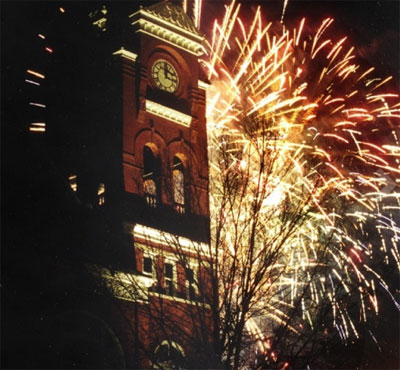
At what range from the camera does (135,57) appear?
33.5 meters

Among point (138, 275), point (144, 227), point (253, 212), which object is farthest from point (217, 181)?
point (253, 212)

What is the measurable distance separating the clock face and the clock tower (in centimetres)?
5

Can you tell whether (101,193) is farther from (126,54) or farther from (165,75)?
(165,75)

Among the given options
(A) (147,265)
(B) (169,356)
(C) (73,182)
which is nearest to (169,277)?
(A) (147,265)

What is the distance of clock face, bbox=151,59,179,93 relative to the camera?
113 ft

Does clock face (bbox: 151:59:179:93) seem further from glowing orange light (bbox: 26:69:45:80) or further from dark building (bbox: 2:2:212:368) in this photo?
glowing orange light (bbox: 26:69:45:80)

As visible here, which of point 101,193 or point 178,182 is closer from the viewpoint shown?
point 101,193

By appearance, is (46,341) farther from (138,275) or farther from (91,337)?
(138,275)

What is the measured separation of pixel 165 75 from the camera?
34.8 meters

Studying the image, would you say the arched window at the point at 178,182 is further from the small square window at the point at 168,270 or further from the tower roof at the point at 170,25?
the tower roof at the point at 170,25

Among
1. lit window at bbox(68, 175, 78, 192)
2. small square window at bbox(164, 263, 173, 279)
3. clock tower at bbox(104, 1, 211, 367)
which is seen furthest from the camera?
lit window at bbox(68, 175, 78, 192)

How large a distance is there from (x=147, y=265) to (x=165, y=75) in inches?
366

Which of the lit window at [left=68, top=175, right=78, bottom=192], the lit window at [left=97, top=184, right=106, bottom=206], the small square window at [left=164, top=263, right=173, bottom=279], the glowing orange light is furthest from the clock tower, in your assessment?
the glowing orange light

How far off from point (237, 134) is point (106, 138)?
783 cm
